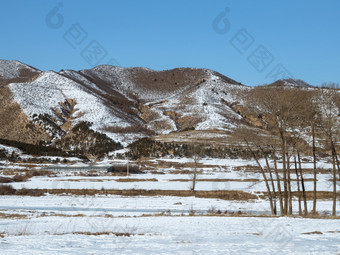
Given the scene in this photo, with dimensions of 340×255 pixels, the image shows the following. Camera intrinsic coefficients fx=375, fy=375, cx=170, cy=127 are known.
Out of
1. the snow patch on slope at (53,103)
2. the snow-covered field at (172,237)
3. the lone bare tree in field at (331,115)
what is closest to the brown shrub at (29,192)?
the snow-covered field at (172,237)

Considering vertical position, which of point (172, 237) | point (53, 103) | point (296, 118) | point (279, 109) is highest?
point (53, 103)

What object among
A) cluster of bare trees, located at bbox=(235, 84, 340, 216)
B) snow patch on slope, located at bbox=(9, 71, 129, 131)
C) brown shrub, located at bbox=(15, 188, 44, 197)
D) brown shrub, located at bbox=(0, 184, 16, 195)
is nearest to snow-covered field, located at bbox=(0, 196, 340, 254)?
cluster of bare trees, located at bbox=(235, 84, 340, 216)

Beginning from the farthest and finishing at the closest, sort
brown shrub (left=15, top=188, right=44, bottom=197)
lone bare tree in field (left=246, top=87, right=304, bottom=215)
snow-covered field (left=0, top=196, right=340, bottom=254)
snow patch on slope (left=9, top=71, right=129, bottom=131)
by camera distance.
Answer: snow patch on slope (left=9, top=71, right=129, bottom=131)
brown shrub (left=15, top=188, right=44, bottom=197)
lone bare tree in field (left=246, top=87, right=304, bottom=215)
snow-covered field (left=0, top=196, right=340, bottom=254)

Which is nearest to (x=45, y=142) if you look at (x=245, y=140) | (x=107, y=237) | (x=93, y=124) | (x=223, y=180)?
(x=93, y=124)

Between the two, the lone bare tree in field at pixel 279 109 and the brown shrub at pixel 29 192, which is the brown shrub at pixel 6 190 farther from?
the lone bare tree in field at pixel 279 109

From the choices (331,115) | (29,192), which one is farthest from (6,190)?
(331,115)

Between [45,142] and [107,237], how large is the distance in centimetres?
13143

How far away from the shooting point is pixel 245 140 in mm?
27750

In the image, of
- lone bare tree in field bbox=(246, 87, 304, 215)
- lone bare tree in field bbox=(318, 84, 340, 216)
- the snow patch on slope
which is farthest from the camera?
the snow patch on slope

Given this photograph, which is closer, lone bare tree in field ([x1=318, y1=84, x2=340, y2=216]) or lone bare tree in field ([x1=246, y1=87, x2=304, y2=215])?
lone bare tree in field ([x1=318, y1=84, x2=340, y2=216])

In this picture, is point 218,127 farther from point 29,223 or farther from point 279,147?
point 29,223

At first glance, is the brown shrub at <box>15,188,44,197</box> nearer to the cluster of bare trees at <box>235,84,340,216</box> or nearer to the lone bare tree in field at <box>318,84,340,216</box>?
the cluster of bare trees at <box>235,84,340,216</box>

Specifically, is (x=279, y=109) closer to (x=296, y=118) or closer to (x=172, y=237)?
(x=296, y=118)

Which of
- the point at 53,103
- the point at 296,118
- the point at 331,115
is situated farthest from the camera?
the point at 53,103
